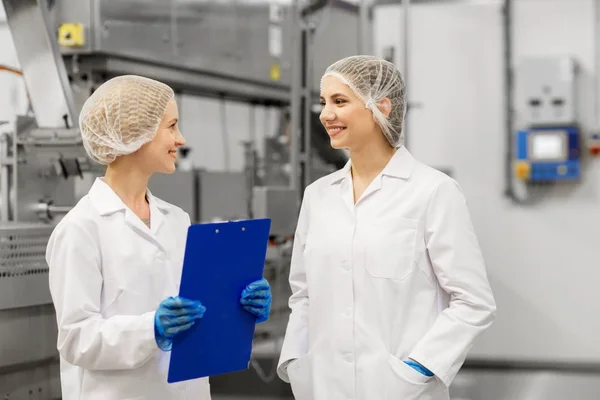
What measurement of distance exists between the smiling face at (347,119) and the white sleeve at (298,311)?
0.19 meters

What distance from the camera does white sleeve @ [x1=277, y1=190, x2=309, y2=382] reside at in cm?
181

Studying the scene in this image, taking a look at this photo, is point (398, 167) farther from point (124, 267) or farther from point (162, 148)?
point (124, 267)

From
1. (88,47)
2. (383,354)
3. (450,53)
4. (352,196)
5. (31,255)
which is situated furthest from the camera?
(450,53)

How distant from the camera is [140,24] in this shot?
3104 millimetres

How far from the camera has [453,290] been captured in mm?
1676

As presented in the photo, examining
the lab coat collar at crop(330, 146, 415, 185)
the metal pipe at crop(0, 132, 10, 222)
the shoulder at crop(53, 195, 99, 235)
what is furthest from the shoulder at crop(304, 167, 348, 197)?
the metal pipe at crop(0, 132, 10, 222)

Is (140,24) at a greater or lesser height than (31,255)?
greater

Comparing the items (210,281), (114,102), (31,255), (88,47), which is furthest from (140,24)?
(210,281)

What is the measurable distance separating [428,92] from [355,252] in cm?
387

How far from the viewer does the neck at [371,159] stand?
71.1 inches

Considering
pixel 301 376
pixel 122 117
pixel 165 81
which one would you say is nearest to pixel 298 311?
pixel 301 376

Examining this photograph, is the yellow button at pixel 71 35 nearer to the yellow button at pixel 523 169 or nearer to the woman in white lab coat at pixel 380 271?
the woman in white lab coat at pixel 380 271

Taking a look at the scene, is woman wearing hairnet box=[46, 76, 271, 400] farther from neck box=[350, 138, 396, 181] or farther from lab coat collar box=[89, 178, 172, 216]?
neck box=[350, 138, 396, 181]

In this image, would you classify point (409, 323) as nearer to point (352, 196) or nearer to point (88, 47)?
point (352, 196)
